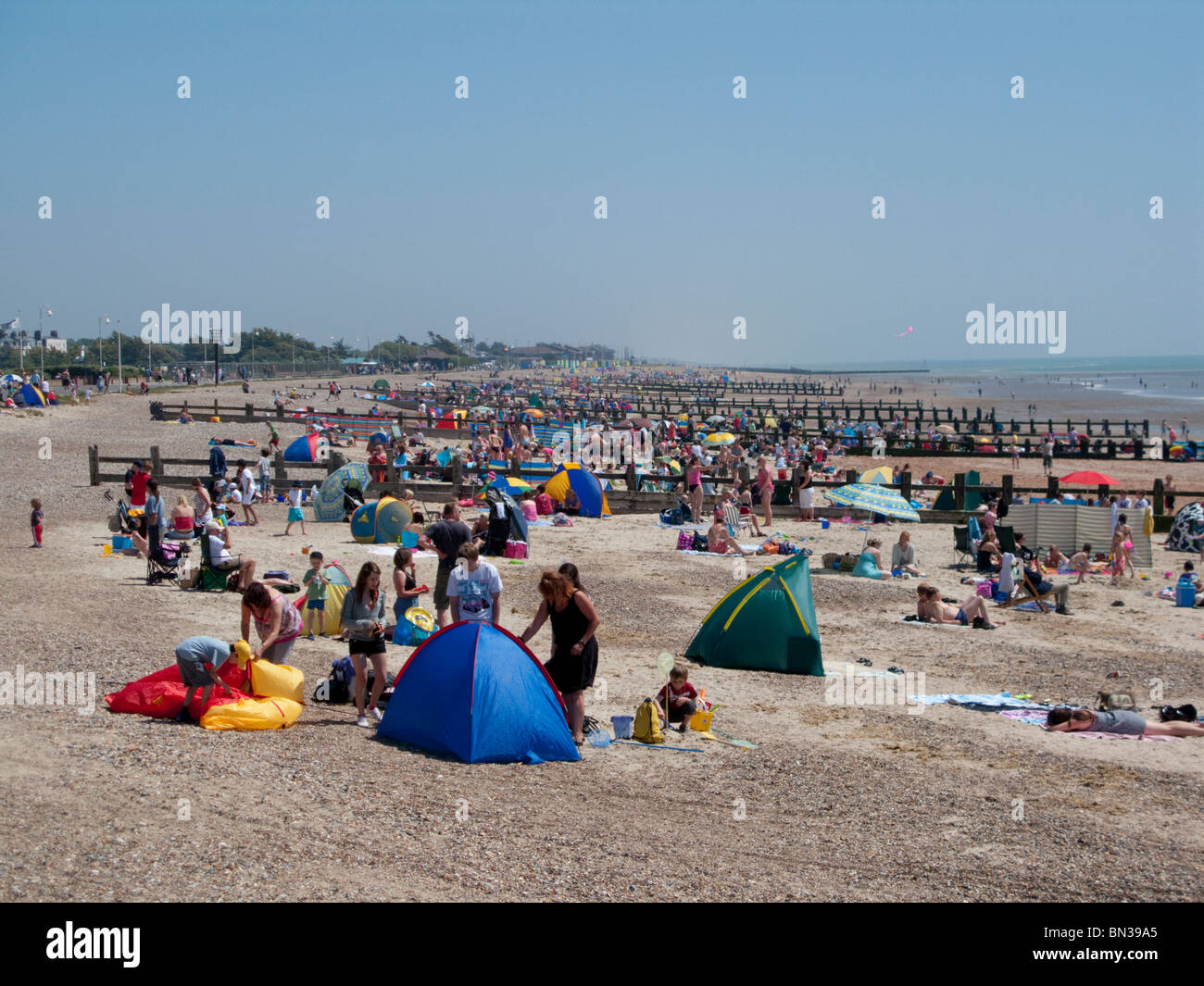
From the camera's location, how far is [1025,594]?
49.2 ft

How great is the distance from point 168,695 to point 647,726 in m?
3.57

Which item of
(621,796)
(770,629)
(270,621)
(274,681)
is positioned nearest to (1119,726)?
(770,629)

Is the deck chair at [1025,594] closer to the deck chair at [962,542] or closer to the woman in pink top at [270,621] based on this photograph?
the deck chair at [962,542]

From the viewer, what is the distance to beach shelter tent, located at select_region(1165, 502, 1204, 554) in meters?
20.1

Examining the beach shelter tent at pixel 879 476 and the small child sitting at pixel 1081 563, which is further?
the beach shelter tent at pixel 879 476

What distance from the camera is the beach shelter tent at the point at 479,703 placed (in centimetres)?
745

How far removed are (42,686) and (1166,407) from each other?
298 feet

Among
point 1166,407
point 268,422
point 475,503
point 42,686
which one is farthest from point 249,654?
point 1166,407

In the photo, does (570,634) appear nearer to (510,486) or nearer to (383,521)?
(383,521)

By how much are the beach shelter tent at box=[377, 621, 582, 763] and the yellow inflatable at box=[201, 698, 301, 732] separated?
692mm

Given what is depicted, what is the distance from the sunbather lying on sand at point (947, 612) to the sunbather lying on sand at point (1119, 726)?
4.26 m

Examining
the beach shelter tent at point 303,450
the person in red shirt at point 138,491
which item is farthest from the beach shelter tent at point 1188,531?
the beach shelter tent at point 303,450

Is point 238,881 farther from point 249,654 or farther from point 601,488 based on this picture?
point 601,488
